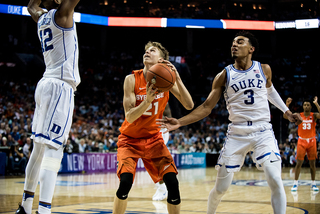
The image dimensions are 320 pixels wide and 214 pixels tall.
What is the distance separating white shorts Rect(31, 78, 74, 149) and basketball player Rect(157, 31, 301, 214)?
3.97ft

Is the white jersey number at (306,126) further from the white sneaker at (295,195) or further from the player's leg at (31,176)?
the player's leg at (31,176)

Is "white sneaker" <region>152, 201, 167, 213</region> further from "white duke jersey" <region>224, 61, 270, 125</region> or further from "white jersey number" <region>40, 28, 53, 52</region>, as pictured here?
"white jersey number" <region>40, 28, 53, 52</region>

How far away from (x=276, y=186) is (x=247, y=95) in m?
1.11

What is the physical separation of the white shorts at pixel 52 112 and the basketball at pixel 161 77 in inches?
34.9

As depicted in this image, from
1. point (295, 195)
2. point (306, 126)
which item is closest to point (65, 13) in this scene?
point (295, 195)

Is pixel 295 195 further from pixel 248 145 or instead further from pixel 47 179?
pixel 47 179

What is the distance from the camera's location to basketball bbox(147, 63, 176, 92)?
3.94 m

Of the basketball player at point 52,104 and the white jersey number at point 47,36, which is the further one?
the white jersey number at point 47,36

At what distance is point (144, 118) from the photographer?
4.32 m

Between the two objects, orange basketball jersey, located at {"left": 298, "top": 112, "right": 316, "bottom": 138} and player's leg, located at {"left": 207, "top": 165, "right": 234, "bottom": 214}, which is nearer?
player's leg, located at {"left": 207, "top": 165, "right": 234, "bottom": 214}

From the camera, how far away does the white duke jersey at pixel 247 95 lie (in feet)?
14.4

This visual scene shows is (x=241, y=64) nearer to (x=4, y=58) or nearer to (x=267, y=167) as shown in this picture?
(x=267, y=167)

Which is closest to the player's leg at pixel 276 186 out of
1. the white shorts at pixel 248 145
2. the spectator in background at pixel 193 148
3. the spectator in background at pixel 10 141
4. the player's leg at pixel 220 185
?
the white shorts at pixel 248 145

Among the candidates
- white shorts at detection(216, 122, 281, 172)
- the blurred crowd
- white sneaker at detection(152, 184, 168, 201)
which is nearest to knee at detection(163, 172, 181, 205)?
white shorts at detection(216, 122, 281, 172)
